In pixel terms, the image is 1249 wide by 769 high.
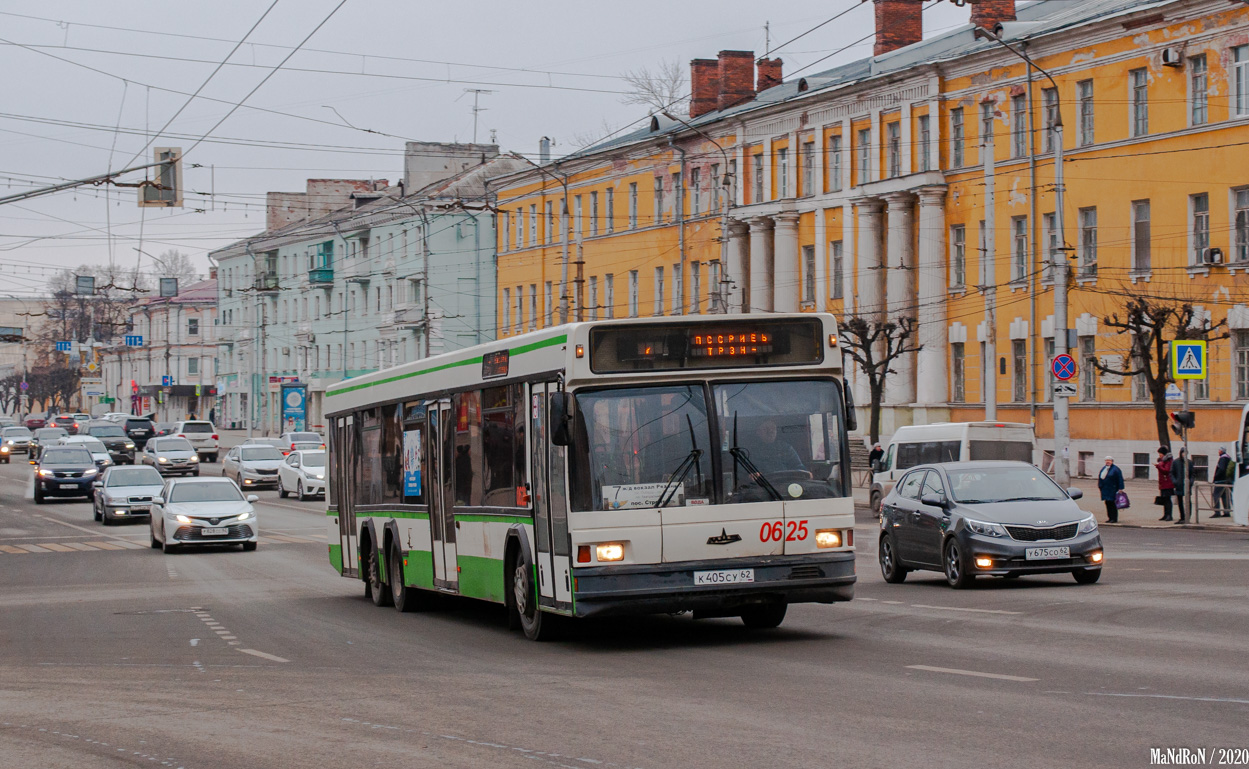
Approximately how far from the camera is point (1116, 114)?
4959cm

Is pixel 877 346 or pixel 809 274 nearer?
pixel 877 346

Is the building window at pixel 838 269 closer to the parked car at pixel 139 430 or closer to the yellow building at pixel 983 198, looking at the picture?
the yellow building at pixel 983 198

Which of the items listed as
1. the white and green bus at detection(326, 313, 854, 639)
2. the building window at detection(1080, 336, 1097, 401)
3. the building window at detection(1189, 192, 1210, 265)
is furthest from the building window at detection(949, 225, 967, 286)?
the white and green bus at detection(326, 313, 854, 639)

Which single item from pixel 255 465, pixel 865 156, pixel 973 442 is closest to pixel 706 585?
pixel 973 442

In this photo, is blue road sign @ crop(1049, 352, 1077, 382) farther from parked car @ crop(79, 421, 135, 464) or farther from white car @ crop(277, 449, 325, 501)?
parked car @ crop(79, 421, 135, 464)

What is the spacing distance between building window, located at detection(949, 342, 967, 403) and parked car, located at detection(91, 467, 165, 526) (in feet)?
85.1

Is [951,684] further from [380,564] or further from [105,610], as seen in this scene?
[105,610]

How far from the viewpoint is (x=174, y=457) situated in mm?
64812

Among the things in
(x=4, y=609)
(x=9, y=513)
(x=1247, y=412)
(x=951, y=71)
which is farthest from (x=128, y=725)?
(x=951, y=71)

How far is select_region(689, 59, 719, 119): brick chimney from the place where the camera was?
2844 inches

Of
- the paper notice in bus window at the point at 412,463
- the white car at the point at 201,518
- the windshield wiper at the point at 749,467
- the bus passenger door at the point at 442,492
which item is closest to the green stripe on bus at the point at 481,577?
the bus passenger door at the point at 442,492

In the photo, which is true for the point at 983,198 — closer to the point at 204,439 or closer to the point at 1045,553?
the point at 1045,553

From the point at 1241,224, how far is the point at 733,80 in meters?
28.6

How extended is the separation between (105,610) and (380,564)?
328 centimetres
